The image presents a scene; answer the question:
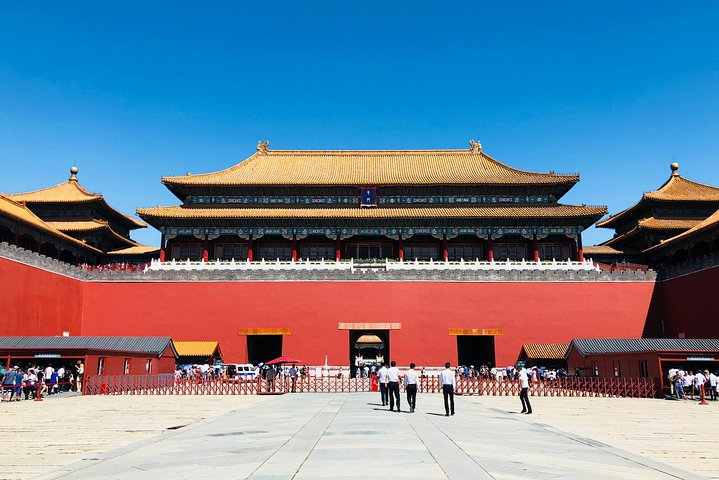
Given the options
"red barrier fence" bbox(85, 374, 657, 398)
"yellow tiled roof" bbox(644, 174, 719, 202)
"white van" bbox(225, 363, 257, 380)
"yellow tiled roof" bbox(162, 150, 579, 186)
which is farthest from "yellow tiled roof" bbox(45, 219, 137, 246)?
"yellow tiled roof" bbox(644, 174, 719, 202)

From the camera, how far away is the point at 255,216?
124 feet

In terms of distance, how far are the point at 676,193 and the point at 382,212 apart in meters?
20.7

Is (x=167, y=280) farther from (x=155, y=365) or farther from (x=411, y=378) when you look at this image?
(x=411, y=378)

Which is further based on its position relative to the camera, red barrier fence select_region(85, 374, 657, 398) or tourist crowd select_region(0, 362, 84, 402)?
red barrier fence select_region(85, 374, 657, 398)

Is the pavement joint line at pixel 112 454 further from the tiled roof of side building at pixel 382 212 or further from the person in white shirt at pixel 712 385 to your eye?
the tiled roof of side building at pixel 382 212

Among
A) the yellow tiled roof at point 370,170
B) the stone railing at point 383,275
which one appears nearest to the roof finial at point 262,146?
the yellow tiled roof at point 370,170

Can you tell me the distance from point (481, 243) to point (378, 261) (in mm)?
7738

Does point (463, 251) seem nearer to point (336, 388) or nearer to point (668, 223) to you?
point (668, 223)

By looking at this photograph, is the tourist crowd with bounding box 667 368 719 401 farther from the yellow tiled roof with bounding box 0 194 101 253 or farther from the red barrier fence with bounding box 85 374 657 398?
the yellow tiled roof with bounding box 0 194 101 253

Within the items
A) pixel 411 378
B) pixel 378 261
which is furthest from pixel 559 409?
pixel 378 261

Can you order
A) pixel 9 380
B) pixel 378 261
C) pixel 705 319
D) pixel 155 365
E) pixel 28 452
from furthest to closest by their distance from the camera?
pixel 378 261 < pixel 705 319 < pixel 155 365 < pixel 9 380 < pixel 28 452

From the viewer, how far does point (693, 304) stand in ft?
103

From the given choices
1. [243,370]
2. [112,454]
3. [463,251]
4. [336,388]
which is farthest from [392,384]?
[463,251]

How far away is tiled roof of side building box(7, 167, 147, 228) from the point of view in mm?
40719
